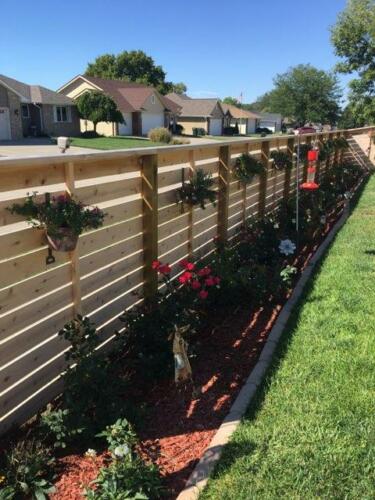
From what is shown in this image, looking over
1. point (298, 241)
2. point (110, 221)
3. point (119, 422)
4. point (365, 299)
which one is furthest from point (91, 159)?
point (298, 241)

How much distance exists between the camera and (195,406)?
3271mm

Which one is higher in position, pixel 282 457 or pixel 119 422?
pixel 119 422

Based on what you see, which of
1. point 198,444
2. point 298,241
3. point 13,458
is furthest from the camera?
point 298,241

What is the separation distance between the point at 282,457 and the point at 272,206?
21.5 ft

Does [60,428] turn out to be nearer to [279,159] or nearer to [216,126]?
[279,159]

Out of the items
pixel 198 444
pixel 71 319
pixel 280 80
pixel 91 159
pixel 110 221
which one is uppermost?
pixel 280 80

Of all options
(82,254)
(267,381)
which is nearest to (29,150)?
(82,254)

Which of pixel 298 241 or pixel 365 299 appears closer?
pixel 365 299

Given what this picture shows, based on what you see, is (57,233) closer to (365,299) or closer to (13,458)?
(13,458)

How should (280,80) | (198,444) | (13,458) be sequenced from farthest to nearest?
(280,80)
(198,444)
(13,458)

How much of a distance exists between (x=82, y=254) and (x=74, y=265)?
0.16 m

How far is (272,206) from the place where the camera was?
29.0ft

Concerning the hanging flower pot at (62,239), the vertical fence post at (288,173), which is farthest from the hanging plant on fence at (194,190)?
the vertical fence post at (288,173)

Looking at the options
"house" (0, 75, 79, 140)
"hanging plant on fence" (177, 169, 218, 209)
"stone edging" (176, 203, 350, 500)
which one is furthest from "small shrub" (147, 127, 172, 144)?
"stone edging" (176, 203, 350, 500)
